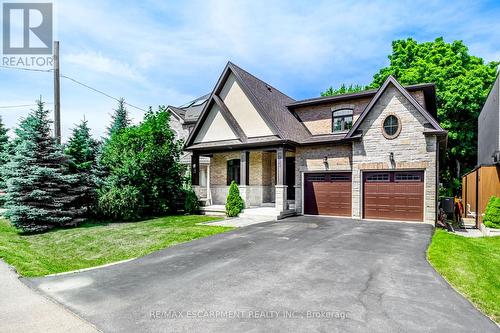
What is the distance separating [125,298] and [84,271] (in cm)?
254

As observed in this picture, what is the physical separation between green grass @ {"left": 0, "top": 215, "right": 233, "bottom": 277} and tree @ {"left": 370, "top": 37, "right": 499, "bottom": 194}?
2308cm

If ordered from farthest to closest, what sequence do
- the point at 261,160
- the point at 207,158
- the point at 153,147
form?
the point at 207,158
the point at 261,160
the point at 153,147

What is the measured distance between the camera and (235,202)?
1616cm

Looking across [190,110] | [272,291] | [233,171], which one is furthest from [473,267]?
[190,110]

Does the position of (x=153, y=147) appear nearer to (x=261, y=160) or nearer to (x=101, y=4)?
(x=261, y=160)

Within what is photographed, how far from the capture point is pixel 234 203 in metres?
16.1

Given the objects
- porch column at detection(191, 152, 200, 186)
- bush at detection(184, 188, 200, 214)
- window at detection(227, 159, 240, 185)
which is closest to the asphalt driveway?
bush at detection(184, 188, 200, 214)

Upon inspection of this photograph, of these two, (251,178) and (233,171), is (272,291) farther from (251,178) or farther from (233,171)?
(233,171)

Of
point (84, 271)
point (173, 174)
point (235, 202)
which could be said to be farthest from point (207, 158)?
point (84, 271)

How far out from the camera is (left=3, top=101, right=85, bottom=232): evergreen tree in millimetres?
13648

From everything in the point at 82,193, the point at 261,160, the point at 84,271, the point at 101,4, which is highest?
the point at 101,4

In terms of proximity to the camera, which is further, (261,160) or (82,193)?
(261,160)

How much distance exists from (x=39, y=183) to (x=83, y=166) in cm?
238

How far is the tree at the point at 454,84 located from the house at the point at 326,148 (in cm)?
636
